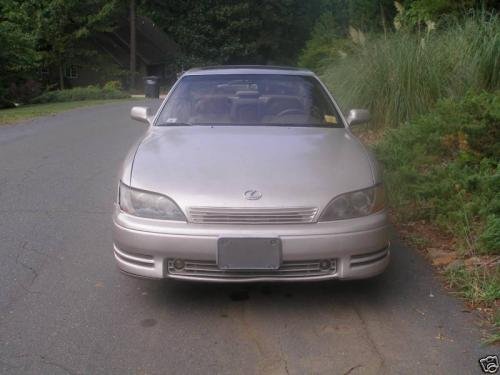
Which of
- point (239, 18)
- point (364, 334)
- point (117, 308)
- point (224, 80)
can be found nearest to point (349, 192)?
point (364, 334)

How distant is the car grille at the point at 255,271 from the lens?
12.4ft

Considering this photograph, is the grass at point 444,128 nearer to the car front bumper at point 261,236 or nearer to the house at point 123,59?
the car front bumper at point 261,236

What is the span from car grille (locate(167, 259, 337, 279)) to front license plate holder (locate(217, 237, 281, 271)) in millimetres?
73

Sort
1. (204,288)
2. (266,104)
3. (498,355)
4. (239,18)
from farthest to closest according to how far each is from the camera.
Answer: (239,18)
(266,104)
(204,288)
(498,355)

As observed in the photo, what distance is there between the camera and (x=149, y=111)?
5855 millimetres

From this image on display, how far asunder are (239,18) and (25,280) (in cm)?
4461

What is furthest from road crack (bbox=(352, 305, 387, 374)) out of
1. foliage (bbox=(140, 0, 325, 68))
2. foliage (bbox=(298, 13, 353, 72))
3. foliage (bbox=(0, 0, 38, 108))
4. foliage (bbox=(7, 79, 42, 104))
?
foliage (bbox=(140, 0, 325, 68))

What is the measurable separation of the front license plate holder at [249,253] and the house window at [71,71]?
125ft

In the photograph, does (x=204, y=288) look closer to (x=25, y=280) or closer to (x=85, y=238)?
(x=25, y=280)

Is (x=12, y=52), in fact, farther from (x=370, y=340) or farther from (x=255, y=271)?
(x=370, y=340)

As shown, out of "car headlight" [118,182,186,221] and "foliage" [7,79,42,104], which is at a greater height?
"car headlight" [118,182,186,221]

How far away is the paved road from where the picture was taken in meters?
3.39

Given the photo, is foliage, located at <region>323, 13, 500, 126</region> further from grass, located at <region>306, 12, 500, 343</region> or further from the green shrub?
the green shrub

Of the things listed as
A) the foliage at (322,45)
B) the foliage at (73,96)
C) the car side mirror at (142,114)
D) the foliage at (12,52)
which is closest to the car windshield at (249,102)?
the car side mirror at (142,114)
